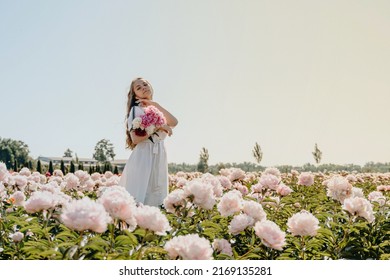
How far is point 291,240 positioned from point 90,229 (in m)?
1.36

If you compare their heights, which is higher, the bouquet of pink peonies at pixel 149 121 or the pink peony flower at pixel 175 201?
the bouquet of pink peonies at pixel 149 121

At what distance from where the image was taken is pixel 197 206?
2.55m

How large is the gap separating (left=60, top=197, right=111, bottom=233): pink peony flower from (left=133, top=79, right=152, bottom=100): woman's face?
13.0 feet

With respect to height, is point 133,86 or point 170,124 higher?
point 133,86

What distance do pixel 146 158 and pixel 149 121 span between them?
545 millimetres

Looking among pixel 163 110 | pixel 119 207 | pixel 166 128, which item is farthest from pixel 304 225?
pixel 163 110

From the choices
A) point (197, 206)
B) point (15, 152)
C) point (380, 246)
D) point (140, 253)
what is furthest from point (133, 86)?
point (15, 152)

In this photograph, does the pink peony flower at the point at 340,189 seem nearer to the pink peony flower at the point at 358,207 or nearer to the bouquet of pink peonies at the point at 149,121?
the pink peony flower at the point at 358,207

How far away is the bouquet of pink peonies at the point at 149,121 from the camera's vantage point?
4.95 metres

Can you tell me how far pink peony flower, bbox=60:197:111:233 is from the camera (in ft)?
4.99

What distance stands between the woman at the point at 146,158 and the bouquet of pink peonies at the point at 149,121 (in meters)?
0.09

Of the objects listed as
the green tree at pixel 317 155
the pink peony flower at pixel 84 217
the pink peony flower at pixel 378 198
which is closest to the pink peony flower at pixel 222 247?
the pink peony flower at pixel 84 217
